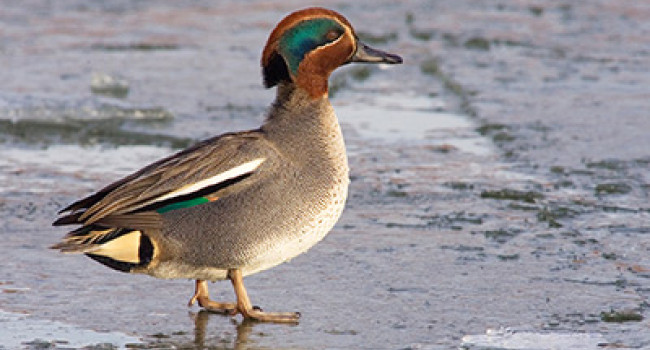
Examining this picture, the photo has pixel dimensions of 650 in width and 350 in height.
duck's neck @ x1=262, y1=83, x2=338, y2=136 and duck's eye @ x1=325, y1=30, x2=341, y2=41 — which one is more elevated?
duck's eye @ x1=325, y1=30, x2=341, y2=41

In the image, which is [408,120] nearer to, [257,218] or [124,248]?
[257,218]

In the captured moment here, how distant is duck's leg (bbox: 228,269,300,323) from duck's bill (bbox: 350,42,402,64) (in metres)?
1.07

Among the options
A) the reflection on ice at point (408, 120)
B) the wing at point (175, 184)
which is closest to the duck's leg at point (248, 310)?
the wing at point (175, 184)

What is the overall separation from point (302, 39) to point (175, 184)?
81 cm

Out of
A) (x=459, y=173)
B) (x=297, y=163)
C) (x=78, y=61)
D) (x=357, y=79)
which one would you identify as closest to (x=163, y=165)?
(x=297, y=163)

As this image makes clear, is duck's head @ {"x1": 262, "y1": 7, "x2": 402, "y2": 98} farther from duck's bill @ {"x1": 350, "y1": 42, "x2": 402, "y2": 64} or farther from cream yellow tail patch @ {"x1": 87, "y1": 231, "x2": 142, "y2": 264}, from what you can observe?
cream yellow tail patch @ {"x1": 87, "y1": 231, "x2": 142, "y2": 264}

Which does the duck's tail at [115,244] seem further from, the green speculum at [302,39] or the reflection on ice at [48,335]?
the green speculum at [302,39]

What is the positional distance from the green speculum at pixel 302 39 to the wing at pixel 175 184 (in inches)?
16.8

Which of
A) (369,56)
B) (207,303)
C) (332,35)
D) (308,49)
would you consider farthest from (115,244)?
(369,56)

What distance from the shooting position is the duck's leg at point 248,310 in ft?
15.3

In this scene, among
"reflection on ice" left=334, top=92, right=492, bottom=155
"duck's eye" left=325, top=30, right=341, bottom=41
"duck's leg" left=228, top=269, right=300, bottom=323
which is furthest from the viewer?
"reflection on ice" left=334, top=92, right=492, bottom=155

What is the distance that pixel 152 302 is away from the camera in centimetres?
493

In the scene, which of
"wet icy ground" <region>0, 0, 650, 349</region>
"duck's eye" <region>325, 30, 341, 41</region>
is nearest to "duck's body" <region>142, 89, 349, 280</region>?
"wet icy ground" <region>0, 0, 650, 349</region>

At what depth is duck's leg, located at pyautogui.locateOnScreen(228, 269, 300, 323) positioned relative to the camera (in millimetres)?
4676
